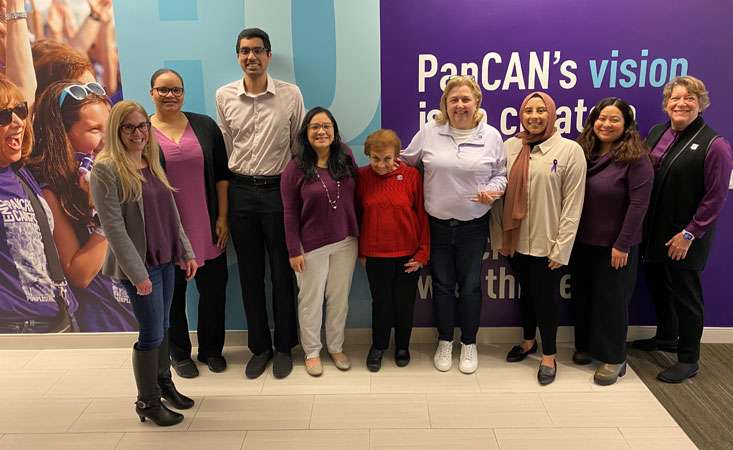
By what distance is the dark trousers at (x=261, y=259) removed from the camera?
9.87 feet

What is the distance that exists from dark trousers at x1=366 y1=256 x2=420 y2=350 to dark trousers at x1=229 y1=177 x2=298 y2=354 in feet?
1.55

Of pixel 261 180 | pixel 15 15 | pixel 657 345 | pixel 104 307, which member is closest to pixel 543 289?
pixel 657 345

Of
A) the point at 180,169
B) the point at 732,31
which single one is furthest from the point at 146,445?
the point at 732,31

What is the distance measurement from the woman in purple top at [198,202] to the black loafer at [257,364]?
0.16 m

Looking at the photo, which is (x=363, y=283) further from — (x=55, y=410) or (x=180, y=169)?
(x=55, y=410)

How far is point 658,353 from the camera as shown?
3295 mm

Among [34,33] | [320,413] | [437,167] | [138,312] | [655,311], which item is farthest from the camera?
[655,311]

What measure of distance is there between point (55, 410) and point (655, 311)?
3.39 m

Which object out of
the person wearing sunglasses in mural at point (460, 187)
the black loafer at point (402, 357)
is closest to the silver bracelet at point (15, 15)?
the person wearing sunglasses in mural at point (460, 187)

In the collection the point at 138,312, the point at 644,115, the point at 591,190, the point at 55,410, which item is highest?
the point at 644,115

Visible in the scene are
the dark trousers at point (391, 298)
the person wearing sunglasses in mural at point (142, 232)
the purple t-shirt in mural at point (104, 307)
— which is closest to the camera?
the person wearing sunglasses in mural at point (142, 232)

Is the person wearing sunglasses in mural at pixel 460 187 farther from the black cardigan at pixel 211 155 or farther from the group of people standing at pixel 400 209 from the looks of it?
the black cardigan at pixel 211 155

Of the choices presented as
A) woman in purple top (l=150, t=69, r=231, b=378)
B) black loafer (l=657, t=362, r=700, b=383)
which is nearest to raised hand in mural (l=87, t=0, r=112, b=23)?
woman in purple top (l=150, t=69, r=231, b=378)

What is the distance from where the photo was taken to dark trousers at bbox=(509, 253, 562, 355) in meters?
2.95
